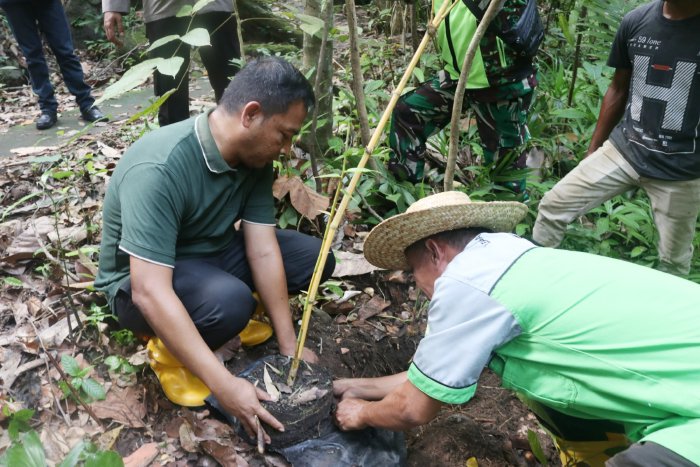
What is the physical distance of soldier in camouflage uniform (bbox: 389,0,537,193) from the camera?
3188mm

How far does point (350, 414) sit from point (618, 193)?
6.62 ft

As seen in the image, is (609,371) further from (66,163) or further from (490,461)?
(66,163)

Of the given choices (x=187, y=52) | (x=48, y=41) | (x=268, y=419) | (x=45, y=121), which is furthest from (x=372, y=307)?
(x=48, y=41)

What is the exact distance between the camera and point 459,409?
8.80ft

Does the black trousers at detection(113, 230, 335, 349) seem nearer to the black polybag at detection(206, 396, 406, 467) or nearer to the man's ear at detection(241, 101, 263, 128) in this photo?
the black polybag at detection(206, 396, 406, 467)

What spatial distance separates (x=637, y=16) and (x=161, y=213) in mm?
2511

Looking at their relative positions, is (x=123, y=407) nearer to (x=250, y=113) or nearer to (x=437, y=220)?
(x=250, y=113)

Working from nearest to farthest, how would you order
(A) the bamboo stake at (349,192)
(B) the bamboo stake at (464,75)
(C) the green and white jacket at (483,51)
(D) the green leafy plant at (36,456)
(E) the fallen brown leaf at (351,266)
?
(D) the green leafy plant at (36,456), (A) the bamboo stake at (349,192), (B) the bamboo stake at (464,75), (C) the green and white jacket at (483,51), (E) the fallen brown leaf at (351,266)

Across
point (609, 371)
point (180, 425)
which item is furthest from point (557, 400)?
point (180, 425)

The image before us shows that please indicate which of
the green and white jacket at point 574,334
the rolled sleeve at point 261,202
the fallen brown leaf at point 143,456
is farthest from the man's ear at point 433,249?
the fallen brown leaf at point 143,456

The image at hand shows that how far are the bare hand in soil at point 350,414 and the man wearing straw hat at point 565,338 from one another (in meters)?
0.30

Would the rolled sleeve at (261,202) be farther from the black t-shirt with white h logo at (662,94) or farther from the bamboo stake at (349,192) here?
the black t-shirt with white h logo at (662,94)

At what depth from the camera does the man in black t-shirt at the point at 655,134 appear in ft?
9.21

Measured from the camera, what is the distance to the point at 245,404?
2.02m
